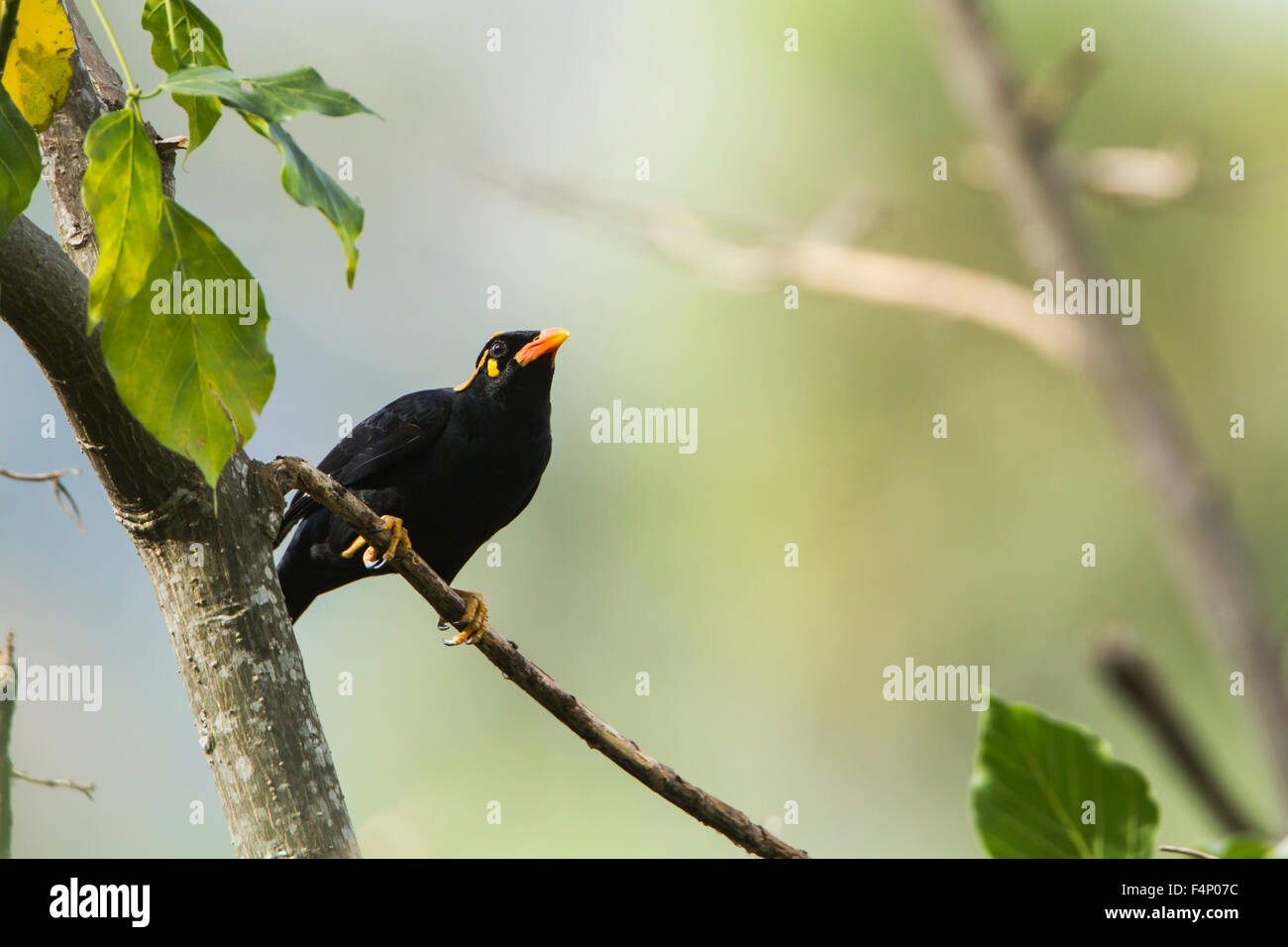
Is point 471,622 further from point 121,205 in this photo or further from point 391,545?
point 121,205

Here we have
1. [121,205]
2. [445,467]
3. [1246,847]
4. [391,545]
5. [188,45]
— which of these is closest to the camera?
[1246,847]

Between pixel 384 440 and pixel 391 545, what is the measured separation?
2.01 m

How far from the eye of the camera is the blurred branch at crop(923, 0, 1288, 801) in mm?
1809

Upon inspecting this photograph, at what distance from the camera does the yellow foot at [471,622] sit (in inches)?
101

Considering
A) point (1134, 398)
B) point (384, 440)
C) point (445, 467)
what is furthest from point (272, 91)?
point (384, 440)

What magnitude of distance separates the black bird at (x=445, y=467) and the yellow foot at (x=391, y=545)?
248 millimetres

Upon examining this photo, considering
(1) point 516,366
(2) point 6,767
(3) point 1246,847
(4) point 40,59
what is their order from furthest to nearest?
(1) point 516,366, (4) point 40,59, (2) point 6,767, (3) point 1246,847

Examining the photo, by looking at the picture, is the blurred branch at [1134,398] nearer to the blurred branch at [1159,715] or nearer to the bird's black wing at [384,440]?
the blurred branch at [1159,715]

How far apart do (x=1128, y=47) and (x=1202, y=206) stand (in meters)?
9.59

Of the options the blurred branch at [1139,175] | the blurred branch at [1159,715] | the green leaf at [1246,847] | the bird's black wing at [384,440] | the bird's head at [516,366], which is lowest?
the green leaf at [1246,847]

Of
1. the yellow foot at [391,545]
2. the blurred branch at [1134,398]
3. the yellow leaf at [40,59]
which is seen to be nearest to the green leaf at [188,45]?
the yellow leaf at [40,59]

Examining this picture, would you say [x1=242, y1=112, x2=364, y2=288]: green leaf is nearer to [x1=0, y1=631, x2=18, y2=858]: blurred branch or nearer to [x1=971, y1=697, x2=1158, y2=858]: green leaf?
[x1=0, y1=631, x2=18, y2=858]: blurred branch

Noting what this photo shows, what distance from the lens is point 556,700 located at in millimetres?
2123

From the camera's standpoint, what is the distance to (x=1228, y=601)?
6.33 ft
